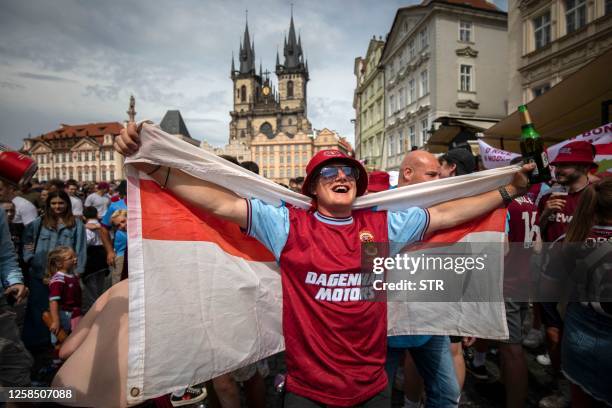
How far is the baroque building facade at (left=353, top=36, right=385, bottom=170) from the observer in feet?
111

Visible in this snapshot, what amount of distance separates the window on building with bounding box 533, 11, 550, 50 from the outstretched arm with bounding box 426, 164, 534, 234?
50.6 ft

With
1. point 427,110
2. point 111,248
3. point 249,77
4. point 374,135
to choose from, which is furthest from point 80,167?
point 111,248

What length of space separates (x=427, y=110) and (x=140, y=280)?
2411 cm

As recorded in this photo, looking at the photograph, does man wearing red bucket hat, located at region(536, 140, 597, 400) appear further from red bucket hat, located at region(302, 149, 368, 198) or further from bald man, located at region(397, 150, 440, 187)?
red bucket hat, located at region(302, 149, 368, 198)

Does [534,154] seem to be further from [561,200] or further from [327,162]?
[561,200]

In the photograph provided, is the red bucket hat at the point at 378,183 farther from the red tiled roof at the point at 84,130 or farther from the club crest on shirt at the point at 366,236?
the red tiled roof at the point at 84,130

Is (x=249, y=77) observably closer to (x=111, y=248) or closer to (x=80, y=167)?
(x=80, y=167)

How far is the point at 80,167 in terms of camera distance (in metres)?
81.2

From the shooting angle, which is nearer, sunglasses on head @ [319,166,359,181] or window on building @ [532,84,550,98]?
sunglasses on head @ [319,166,359,181]

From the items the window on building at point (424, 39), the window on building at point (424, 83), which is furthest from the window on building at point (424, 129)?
the window on building at point (424, 39)

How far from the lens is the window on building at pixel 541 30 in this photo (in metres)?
13.8

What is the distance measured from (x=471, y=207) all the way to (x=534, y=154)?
0.51 m

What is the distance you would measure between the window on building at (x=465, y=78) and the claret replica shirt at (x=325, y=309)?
24.2 meters

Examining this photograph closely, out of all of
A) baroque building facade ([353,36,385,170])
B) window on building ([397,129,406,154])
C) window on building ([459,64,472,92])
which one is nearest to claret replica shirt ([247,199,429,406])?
window on building ([459,64,472,92])
